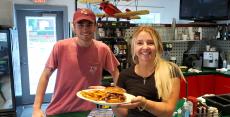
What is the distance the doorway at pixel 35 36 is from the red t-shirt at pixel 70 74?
381 cm

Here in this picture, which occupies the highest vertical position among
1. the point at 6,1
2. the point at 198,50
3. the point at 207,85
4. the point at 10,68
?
the point at 6,1

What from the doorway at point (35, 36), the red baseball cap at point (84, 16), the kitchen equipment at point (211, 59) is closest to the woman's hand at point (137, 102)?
the red baseball cap at point (84, 16)

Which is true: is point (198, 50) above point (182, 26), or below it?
below

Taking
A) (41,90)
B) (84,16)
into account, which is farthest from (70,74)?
(84,16)

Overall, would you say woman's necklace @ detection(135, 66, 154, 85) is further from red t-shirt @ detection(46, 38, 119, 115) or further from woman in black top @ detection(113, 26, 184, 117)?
red t-shirt @ detection(46, 38, 119, 115)

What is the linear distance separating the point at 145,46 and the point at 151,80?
0.20 meters

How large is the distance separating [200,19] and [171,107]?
349 cm

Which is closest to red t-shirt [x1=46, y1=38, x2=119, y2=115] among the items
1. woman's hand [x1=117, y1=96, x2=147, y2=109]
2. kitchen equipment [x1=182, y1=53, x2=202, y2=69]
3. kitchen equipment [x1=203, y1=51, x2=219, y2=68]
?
woman's hand [x1=117, y1=96, x2=147, y2=109]

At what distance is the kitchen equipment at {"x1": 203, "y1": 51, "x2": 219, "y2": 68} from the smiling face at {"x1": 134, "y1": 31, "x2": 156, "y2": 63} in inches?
125

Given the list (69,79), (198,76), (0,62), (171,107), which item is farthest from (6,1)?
(171,107)

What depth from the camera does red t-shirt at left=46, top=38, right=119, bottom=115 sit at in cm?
A: 181

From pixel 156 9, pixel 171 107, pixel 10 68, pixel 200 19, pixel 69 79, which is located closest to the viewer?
pixel 171 107

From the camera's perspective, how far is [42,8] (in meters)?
5.30

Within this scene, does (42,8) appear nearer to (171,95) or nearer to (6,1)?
(6,1)
